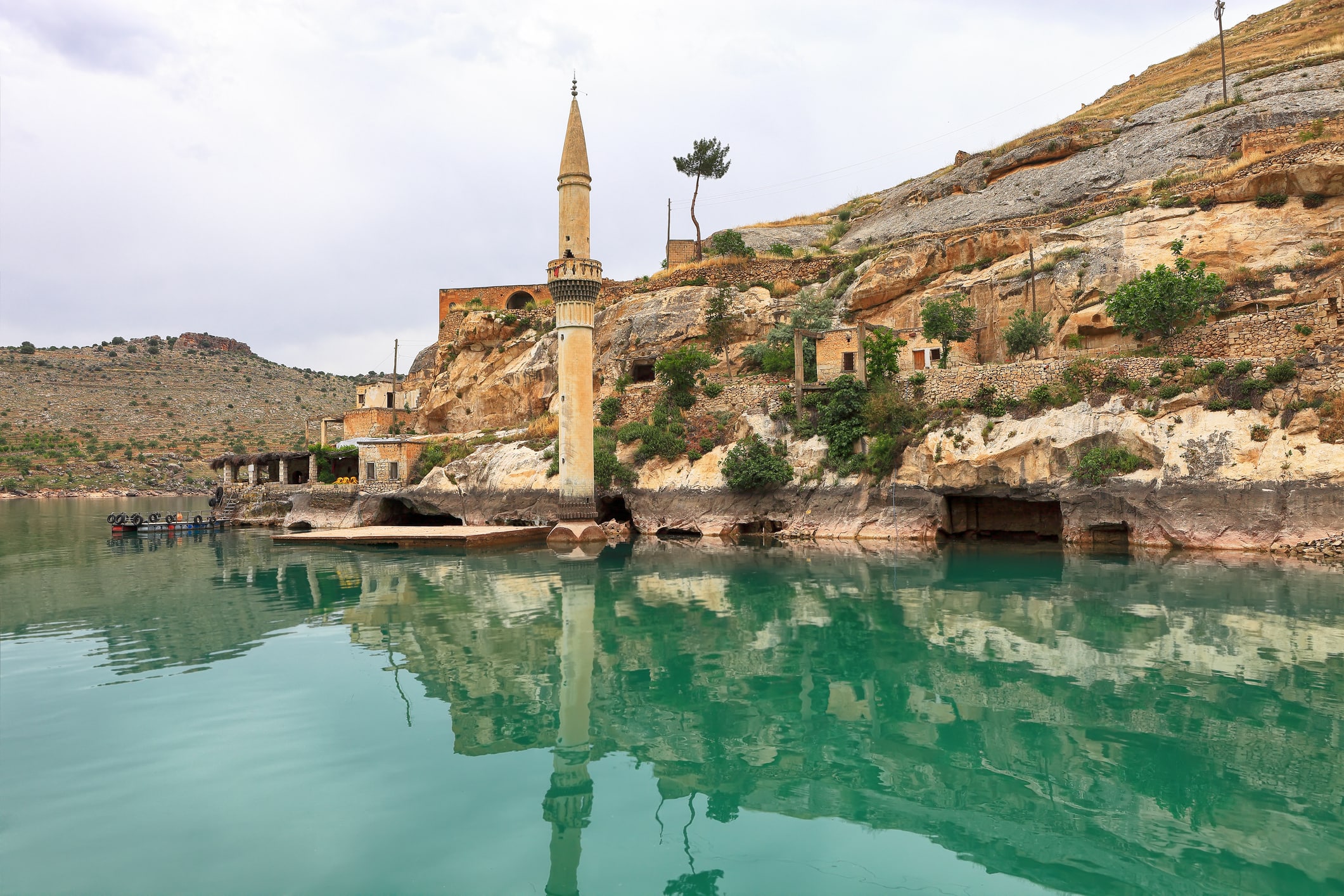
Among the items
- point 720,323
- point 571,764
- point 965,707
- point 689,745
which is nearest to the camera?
point 571,764

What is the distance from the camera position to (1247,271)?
28609 millimetres

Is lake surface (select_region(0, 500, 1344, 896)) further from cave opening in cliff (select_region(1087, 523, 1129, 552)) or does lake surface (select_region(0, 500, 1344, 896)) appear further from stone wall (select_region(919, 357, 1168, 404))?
stone wall (select_region(919, 357, 1168, 404))

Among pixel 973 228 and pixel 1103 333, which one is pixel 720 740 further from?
pixel 973 228

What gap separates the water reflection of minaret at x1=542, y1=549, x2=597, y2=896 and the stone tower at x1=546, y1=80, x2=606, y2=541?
16.0m

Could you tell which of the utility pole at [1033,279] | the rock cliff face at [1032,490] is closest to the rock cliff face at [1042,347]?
the rock cliff face at [1032,490]

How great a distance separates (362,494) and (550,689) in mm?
31289

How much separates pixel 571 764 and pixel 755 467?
22322 mm

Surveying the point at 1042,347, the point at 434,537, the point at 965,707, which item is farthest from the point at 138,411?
the point at 965,707

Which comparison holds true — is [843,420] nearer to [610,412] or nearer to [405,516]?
[610,412]

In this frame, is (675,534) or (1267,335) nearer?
(1267,335)

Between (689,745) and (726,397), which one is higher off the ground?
(726,397)

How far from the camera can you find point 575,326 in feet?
103

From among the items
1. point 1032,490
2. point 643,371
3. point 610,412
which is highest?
Result: point 643,371

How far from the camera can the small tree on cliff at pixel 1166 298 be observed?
25.5 meters
